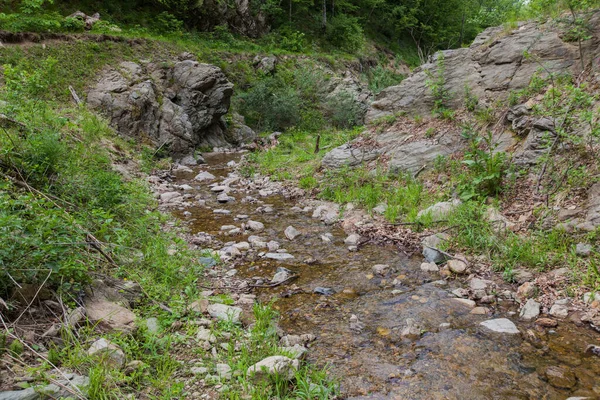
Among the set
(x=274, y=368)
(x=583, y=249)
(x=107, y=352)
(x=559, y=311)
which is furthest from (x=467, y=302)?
(x=107, y=352)

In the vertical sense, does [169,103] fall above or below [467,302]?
above

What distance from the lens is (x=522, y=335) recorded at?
3.54m

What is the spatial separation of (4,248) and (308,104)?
64.2 ft

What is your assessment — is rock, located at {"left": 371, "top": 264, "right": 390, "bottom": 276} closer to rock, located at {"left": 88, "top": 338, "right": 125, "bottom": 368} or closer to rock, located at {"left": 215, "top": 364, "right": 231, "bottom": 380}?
rock, located at {"left": 215, "top": 364, "right": 231, "bottom": 380}

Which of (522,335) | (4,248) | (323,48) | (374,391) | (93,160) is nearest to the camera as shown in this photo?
(4,248)

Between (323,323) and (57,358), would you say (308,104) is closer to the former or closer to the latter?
(323,323)

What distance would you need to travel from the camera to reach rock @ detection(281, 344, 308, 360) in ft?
9.91

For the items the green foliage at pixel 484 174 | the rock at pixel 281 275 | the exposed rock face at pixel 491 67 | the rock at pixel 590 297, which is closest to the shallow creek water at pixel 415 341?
the rock at pixel 281 275

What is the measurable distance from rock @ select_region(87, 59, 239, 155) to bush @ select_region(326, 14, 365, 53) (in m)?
18.2

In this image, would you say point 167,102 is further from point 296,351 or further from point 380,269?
point 296,351

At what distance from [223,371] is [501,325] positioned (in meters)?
2.85

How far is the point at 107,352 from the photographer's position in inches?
101

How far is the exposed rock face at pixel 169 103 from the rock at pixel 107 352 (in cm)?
1170

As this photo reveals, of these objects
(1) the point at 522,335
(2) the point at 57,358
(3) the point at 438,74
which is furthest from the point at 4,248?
(3) the point at 438,74
